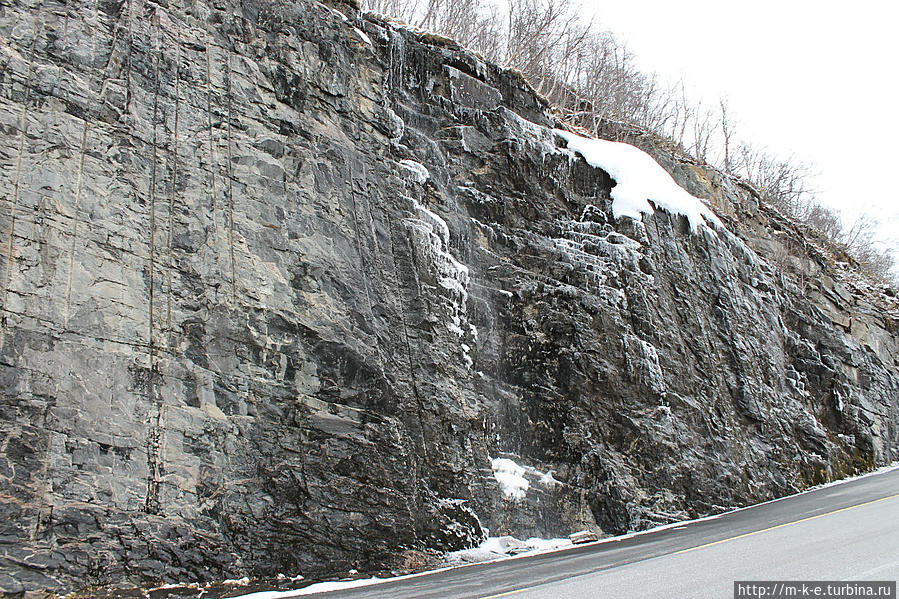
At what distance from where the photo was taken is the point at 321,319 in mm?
8859

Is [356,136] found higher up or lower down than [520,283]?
higher up

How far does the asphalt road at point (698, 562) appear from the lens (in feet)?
20.8

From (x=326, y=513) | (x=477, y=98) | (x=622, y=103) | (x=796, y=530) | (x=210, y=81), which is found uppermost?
(x=622, y=103)

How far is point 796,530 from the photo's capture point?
922cm

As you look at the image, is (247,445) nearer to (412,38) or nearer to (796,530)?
(796,530)

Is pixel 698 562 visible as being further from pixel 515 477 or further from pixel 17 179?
pixel 17 179

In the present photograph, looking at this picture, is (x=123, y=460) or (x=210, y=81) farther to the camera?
(x=210, y=81)

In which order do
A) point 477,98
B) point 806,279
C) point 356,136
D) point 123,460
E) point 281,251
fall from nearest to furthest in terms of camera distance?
point 123,460, point 281,251, point 356,136, point 477,98, point 806,279

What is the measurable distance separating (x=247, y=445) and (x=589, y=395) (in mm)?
6243

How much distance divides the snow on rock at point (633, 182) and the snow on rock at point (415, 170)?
4.14m

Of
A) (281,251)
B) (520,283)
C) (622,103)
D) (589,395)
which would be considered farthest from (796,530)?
(622,103)

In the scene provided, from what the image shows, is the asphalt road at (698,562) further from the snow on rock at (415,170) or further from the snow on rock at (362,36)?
the snow on rock at (362,36)

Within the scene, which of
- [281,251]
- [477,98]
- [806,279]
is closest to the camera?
[281,251]

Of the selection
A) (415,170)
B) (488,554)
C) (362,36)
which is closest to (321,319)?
(415,170)
